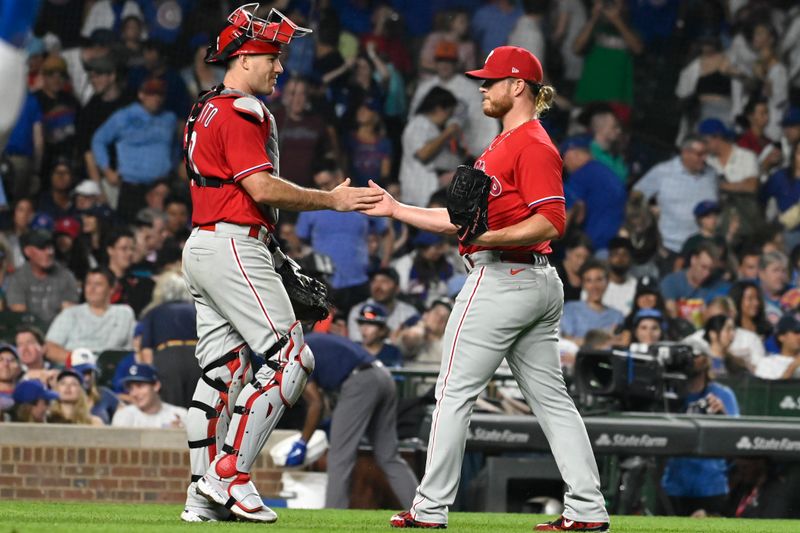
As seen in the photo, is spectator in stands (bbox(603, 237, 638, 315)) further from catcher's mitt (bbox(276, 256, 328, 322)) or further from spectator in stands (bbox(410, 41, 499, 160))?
catcher's mitt (bbox(276, 256, 328, 322))

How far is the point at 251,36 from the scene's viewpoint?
6.09 metres

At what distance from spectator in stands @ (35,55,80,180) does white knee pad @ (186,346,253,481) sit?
7.86 m

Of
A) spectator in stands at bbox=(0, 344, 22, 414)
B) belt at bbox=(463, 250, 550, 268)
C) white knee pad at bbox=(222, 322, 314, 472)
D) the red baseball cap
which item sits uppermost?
the red baseball cap

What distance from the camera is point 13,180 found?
1355cm

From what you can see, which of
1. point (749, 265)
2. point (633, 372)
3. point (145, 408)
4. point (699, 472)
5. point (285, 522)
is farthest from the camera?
point (749, 265)

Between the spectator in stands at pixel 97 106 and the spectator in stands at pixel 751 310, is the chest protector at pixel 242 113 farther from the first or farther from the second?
the spectator in stands at pixel 97 106

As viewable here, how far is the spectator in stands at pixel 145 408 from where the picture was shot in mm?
10359

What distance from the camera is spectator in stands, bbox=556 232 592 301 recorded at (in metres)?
13.2

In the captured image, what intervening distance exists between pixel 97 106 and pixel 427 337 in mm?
3876

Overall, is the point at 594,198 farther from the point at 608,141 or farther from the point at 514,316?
the point at 514,316

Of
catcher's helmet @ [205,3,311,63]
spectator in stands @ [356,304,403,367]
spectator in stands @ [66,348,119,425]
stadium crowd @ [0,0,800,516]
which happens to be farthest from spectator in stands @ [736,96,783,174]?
catcher's helmet @ [205,3,311,63]

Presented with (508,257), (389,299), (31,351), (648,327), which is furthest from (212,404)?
(389,299)

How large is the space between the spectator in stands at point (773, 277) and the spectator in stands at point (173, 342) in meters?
4.99

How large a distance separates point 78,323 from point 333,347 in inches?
104
